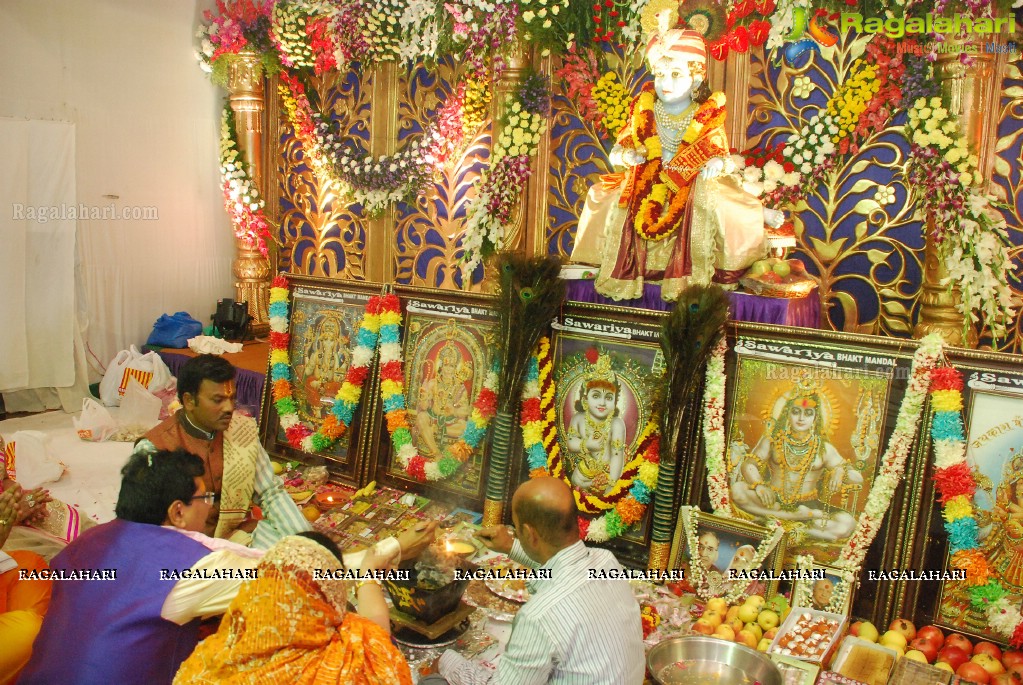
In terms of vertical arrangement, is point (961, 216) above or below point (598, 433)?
above

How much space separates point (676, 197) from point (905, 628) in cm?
281

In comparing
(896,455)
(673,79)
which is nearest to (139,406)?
(673,79)

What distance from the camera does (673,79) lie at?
5.00 metres

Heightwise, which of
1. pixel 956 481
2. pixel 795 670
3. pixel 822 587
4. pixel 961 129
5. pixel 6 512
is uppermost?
pixel 961 129

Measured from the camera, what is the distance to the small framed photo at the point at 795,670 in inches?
125

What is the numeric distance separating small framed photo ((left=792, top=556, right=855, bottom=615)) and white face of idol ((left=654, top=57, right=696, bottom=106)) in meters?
2.88

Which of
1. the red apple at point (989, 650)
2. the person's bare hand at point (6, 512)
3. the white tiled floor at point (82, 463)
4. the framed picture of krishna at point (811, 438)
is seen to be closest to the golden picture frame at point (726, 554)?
the framed picture of krishna at point (811, 438)

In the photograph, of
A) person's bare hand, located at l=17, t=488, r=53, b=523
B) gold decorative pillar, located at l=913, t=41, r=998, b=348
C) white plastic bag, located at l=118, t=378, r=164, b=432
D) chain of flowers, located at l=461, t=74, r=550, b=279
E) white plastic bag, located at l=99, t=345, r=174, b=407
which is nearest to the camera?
person's bare hand, located at l=17, t=488, r=53, b=523

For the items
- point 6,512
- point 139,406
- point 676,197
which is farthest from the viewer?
point 139,406

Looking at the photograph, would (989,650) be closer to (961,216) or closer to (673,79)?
(961,216)

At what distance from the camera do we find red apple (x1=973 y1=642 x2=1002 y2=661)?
3.31 m

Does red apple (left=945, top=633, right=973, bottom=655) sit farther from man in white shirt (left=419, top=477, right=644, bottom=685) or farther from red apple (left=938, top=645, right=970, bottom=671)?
man in white shirt (left=419, top=477, right=644, bottom=685)

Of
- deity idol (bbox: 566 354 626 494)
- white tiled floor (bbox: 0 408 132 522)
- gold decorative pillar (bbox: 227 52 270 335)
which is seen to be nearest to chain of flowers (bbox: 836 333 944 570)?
deity idol (bbox: 566 354 626 494)

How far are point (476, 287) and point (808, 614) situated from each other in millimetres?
5149
